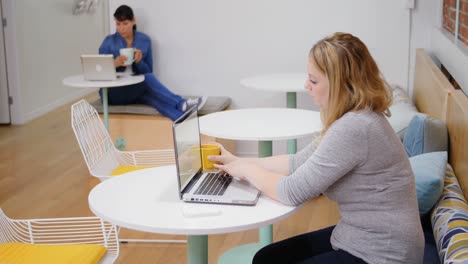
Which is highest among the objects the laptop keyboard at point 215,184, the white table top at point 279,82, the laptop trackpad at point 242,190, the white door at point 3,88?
the laptop keyboard at point 215,184

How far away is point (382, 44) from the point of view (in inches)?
204

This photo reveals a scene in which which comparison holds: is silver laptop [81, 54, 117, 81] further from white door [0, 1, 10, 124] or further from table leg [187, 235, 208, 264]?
table leg [187, 235, 208, 264]

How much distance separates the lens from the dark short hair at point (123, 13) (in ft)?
17.3

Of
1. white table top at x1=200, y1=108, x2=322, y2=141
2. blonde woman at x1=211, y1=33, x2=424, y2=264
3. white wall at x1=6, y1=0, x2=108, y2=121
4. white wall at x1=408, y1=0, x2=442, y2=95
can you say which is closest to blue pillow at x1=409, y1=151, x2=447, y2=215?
white table top at x1=200, y1=108, x2=322, y2=141

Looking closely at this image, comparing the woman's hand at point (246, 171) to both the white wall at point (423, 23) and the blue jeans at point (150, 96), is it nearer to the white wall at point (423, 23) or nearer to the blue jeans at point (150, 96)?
the blue jeans at point (150, 96)

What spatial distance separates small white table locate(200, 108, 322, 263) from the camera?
10.2ft

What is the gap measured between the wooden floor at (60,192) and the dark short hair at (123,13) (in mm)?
1246

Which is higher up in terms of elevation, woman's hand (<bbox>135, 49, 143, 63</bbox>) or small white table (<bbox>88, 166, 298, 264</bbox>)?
woman's hand (<bbox>135, 49, 143, 63</bbox>)

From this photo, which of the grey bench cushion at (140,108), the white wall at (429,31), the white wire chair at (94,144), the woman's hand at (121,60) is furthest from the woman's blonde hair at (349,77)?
the woman's hand at (121,60)

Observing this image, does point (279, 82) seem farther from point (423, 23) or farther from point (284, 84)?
point (423, 23)

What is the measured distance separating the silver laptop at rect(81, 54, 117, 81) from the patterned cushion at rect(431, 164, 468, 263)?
8.96 ft

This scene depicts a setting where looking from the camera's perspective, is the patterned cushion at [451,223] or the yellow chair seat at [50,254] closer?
the patterned cushion at [451,223]

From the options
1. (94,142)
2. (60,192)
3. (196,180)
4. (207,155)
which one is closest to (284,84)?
(94,142)

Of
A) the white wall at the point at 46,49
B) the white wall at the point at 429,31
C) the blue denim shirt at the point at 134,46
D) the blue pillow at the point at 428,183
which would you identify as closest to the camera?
the blue pillow at the point at 428,183
